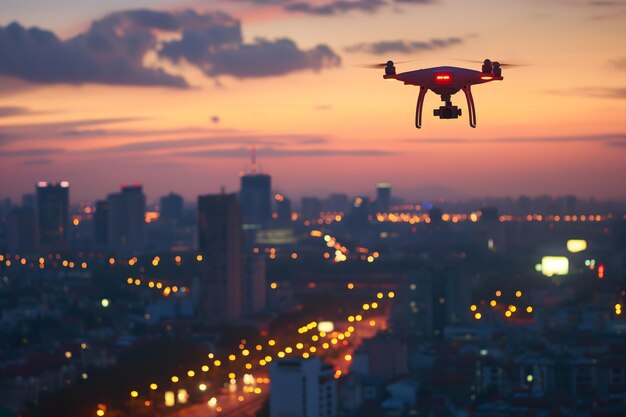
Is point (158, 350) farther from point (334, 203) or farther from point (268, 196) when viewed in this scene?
point (334, 203)

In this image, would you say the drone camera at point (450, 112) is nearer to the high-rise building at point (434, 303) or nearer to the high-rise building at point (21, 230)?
the high-rise building at point (434, 303)

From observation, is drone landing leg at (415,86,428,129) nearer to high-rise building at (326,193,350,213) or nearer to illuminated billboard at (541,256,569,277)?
illuminated billboard at (541,256,569,277)

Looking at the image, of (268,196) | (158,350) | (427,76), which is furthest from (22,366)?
(268,196)

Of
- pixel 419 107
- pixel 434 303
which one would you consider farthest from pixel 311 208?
pixel 419 107

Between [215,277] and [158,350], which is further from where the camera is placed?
[215,277]

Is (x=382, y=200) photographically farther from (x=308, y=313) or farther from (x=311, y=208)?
(x=308, y=313)

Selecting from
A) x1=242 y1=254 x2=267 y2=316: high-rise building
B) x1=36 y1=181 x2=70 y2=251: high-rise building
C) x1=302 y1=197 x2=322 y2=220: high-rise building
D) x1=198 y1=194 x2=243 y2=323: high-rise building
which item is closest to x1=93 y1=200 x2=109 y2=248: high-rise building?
x1=36 y1=181 x2=70 y2=251: high-rise building
